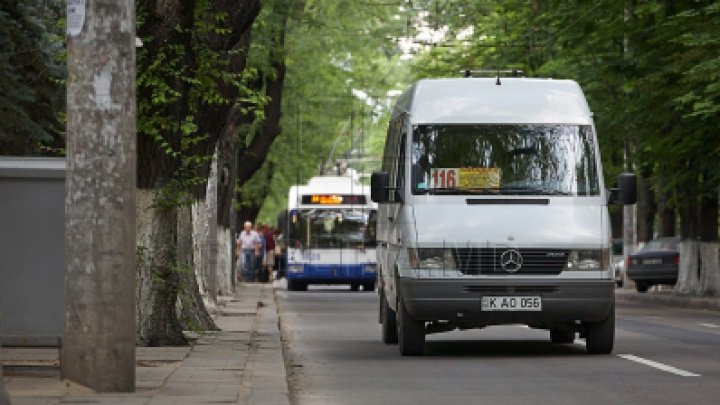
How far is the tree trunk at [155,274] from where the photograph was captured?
1775cm

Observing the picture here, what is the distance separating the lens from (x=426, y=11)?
141 ft

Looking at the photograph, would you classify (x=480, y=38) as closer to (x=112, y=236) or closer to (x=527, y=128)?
(x=527, y=128)

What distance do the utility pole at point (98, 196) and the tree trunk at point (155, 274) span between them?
6.02 meters

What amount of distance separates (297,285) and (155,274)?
3352 cm

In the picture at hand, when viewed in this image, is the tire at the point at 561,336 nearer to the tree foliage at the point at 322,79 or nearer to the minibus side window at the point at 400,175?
the minibus side window at the point at 400,175

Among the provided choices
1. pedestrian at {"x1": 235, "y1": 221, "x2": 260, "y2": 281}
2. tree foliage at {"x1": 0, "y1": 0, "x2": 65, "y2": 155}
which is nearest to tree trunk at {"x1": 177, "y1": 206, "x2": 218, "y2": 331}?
tree foliage at {"x1": 0, "y1": 0, "x2": 65, "y2": 155}

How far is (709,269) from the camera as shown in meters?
40.1

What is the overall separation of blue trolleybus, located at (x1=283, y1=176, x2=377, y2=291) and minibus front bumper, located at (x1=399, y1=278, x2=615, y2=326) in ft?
103

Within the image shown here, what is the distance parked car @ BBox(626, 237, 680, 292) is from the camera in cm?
4634

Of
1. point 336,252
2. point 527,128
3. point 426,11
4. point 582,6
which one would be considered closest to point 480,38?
point 426,11

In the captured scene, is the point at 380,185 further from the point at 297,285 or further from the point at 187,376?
the point at 297,285

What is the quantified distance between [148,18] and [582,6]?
18715 millimetres

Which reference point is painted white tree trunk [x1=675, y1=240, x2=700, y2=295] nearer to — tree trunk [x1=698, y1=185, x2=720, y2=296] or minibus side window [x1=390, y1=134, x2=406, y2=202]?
tree trunk [x1=698, y1=185, x2=720, y2=296]

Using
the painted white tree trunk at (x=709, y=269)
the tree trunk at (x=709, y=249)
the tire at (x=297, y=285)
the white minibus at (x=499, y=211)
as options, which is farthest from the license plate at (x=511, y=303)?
the tire at (x=297, y=285)
